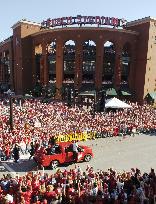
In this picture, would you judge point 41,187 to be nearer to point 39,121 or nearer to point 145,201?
point 145,201

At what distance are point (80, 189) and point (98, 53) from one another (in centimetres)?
3788

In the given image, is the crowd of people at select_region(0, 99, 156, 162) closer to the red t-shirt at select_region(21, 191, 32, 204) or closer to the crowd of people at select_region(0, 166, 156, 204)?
the crowd of people at select_region(0, 166, 156, 204)

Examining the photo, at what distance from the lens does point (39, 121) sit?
32.0m

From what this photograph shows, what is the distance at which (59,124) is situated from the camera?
31219 millimetres

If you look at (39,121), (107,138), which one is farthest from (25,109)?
(107,138)

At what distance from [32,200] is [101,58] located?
127 ft

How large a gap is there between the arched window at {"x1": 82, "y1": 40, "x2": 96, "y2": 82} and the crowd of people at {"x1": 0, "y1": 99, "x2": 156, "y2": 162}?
1561 cm

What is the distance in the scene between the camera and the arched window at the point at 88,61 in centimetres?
5212

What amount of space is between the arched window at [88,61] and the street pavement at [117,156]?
23879mm

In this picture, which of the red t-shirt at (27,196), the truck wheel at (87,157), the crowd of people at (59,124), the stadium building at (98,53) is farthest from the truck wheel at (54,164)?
the stadium building at (98,53)

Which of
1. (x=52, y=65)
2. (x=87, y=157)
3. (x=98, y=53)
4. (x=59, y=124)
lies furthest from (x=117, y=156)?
(x=52, y=65)

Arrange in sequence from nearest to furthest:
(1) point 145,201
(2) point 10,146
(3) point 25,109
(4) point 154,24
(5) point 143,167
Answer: (1) point 145,201
(5) point 143,167
(2) point 10,146
(3) point 25,109
(4) point 154,24

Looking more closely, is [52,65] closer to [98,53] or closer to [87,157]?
[98,53]

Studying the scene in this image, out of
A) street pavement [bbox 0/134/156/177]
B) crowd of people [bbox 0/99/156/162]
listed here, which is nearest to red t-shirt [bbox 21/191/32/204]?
street pavement [bbox 0/134/156/177]
